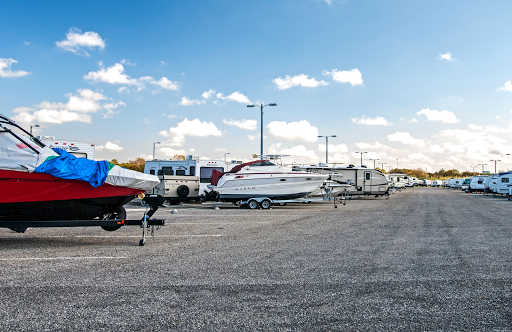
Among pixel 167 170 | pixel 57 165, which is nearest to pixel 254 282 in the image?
pixel 57 165

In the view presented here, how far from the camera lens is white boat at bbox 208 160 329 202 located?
59.3 feet

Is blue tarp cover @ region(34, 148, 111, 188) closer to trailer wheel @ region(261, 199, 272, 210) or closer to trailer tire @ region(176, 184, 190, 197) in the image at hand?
trailer wheel @ region(261, 199, 272, 210)

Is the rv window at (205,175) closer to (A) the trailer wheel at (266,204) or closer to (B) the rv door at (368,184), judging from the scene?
(A) the trailer wheel at (266,204)

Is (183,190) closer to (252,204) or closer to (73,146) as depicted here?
(252,204)

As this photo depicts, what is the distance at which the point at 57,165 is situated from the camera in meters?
7.39

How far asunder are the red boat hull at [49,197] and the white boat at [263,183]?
33.4 ft

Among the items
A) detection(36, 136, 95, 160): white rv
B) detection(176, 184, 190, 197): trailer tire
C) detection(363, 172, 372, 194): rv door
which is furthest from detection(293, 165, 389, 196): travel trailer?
detection(36, 136, 95, 160): white rv

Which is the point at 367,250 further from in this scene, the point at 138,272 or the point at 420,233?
the point at 138,272

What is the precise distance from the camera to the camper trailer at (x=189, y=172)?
19530 millimetres

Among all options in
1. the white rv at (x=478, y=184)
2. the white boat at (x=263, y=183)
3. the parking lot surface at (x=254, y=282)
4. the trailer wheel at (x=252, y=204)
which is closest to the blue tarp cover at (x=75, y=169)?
the parking lot surface at (x=254, y=282)

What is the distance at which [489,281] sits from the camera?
517 cm

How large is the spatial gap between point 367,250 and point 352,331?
13.1 ft

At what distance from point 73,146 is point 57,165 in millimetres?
6579

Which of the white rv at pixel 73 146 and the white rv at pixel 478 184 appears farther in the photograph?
the white rv at pixel 478 184
